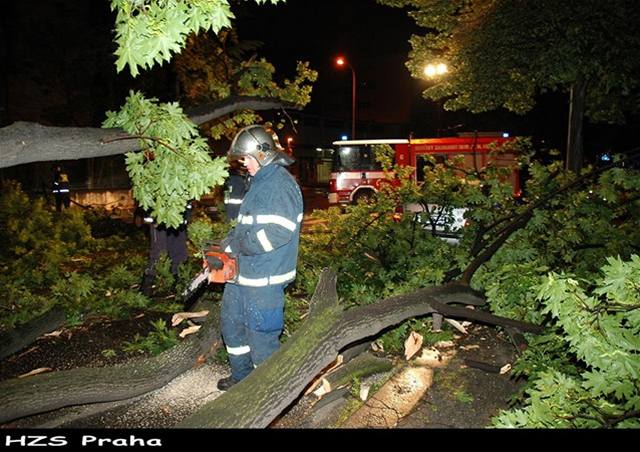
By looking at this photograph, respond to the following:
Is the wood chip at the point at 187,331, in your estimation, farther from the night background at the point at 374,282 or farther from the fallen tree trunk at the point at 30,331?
the fallen tree trunk at the point at 30,331

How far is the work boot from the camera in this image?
11.4 feet

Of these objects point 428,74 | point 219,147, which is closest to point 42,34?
point 219,147

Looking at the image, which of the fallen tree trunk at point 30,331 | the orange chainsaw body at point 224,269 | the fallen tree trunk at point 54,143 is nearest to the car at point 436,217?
the orange chainsaw body at point 224,269

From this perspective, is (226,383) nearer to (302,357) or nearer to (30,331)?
(302,357)

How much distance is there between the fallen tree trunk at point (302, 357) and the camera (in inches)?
96.0

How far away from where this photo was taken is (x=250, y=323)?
3.23 m

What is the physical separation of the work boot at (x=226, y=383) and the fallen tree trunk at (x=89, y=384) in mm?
318

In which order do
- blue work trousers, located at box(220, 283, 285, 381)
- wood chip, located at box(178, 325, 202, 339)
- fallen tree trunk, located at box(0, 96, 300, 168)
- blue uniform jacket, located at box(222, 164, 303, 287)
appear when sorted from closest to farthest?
fallen tree trunk, located at box(0, 96, 300, 168) → blue uniform jacket, located at box(222, 164, 303, 287) → blue work trousers, located at box(220, 283, 285, 381) → wood chip, located at box(178, 325, 202, 339)

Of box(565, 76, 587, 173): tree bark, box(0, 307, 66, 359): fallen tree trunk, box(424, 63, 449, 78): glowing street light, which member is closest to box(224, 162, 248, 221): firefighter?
box(0, 307, 66, 359): fallen tree trunk

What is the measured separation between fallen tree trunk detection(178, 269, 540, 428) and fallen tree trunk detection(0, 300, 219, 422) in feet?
2.75

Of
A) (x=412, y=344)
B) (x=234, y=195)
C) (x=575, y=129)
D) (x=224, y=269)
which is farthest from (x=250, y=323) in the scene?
(x=575, y=129)

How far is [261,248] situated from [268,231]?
0.13 m

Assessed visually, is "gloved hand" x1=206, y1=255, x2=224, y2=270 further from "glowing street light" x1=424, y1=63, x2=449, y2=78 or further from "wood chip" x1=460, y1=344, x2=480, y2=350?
"glowing street light" x1=424, y1=63, x2=449, y2=78
